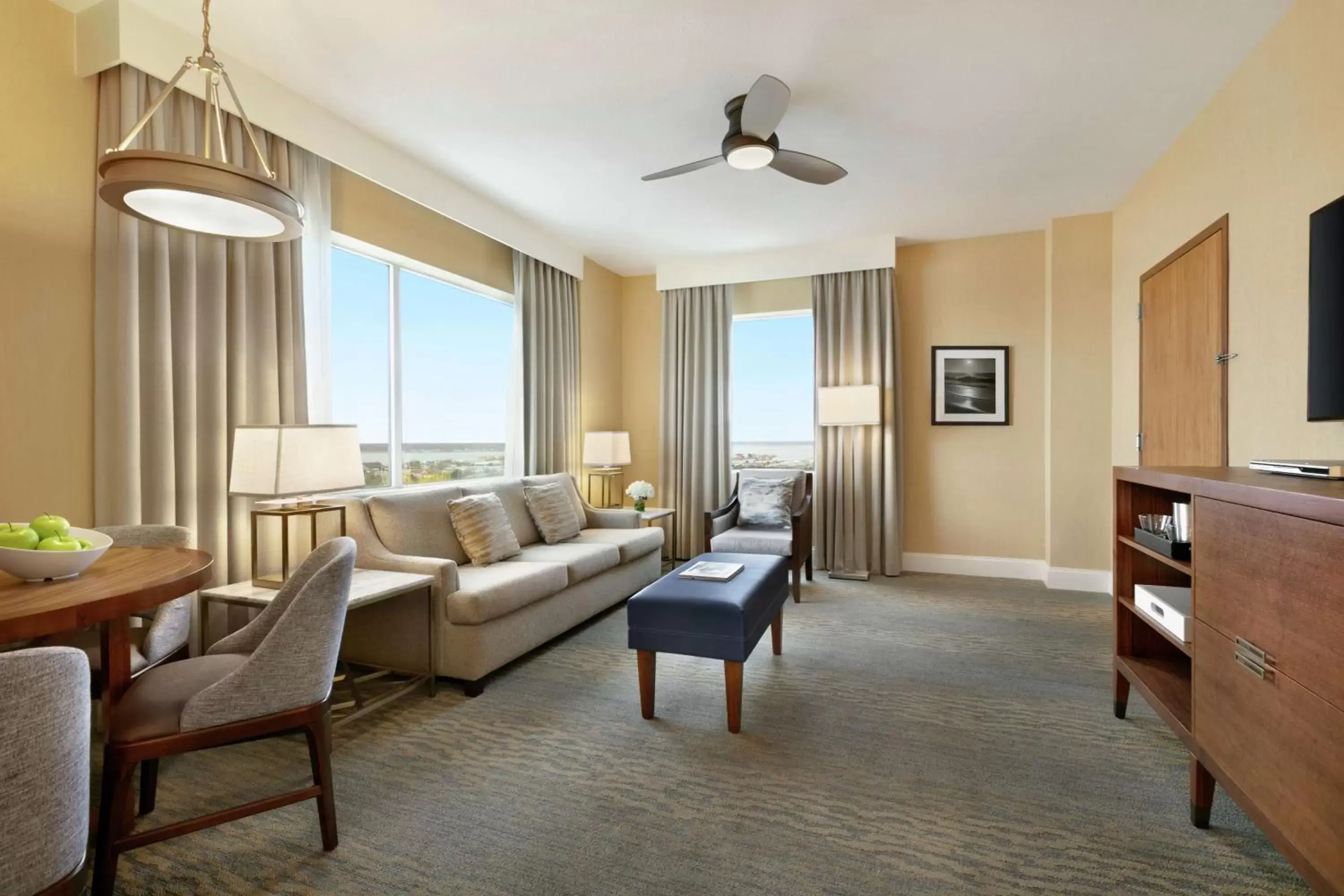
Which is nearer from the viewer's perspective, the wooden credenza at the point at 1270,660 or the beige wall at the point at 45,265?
the wooden credenza at the point at 1270,660

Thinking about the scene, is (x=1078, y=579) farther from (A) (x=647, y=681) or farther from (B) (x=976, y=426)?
(A) (x=647, y=681)

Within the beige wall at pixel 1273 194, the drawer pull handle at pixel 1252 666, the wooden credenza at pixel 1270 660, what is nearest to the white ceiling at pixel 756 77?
the beige wall at pixel 1273 194

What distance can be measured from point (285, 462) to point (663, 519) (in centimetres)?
351

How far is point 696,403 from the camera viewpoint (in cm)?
562

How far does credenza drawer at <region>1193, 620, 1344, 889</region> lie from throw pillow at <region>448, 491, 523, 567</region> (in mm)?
2995

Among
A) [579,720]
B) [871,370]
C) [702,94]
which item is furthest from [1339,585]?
[871,370]

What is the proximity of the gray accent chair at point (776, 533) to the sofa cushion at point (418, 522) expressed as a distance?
161 centimetres

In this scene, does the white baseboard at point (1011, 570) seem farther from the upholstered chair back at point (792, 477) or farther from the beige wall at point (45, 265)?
the beige wall at point (45, 265)

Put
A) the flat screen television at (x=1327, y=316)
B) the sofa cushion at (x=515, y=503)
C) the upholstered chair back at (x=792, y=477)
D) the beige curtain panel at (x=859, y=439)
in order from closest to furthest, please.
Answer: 1. the flat screen television at (x=1327, y=316)
2. the sofa cushion at (x=515, y=503)
3. the upholstered chair back at (x=792, y=477)
4. the beige curtain panel at (x=859, y=439)

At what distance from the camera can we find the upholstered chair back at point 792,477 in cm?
492

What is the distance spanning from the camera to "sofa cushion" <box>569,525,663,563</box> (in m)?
4.09

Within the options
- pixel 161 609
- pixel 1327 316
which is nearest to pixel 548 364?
pixel 161 609

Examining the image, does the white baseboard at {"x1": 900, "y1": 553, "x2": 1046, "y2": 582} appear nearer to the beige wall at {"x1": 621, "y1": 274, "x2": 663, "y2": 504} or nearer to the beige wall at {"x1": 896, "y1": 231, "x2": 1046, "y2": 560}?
the beige wall at {"x1": 896, "y1": 231, "x2": 1046, "y2": 560}

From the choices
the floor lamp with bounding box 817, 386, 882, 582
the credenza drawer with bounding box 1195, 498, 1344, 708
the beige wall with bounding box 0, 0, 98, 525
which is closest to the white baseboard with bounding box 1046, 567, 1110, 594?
the floor lamp with bounding box 817, 386, 882, 582
